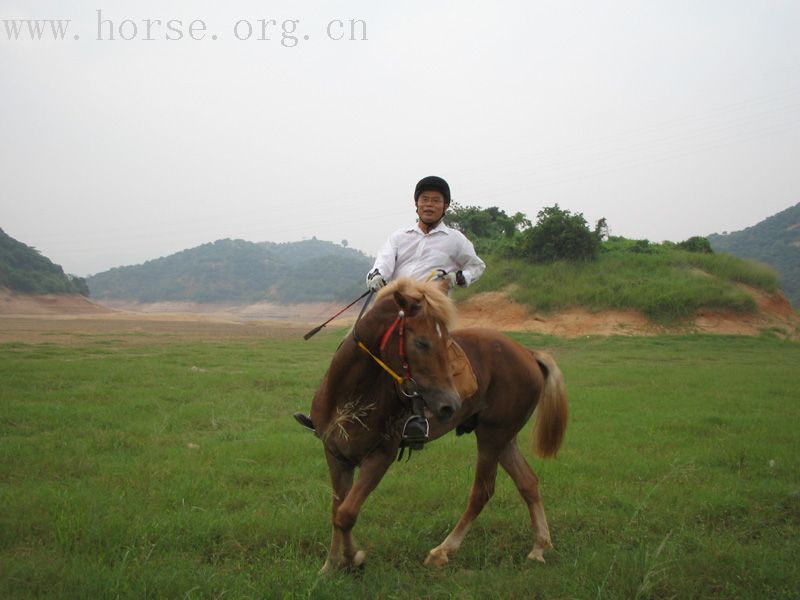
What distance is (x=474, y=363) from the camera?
4.10m

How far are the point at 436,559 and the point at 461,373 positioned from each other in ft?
4.30

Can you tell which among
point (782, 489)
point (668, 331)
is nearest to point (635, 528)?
point (782, 489)

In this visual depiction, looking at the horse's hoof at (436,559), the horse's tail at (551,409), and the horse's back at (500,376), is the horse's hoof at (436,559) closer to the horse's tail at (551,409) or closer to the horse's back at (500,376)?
the horse's back at (500,376)

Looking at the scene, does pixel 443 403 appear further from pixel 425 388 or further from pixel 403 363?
pixel 403 363

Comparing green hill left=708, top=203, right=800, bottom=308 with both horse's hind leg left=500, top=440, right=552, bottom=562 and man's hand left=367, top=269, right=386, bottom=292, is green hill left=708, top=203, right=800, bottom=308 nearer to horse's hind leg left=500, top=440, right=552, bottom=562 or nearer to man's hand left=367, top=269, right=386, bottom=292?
horse's hind leg left=500, top=440, right=552, bottom=562

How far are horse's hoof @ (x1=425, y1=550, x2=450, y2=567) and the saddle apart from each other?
113 centimetres

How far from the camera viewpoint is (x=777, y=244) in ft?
214

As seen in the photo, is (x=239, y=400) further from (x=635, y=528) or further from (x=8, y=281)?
(x=8, y=281)

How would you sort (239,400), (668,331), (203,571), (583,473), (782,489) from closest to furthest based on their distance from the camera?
(203,571) < (782,489) < (583,473) < (239,400) < (668,331)

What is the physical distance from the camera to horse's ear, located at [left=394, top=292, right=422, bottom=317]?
319 cm

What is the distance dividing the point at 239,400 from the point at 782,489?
7116 mm

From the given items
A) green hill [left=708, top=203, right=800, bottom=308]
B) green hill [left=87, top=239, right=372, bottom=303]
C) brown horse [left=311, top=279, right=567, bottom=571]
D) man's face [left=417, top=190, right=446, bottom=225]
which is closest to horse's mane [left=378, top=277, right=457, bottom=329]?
brown horse [left=311, top=279, right=567, bottom=571]

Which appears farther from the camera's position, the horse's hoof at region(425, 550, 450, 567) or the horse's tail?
the horse's tail

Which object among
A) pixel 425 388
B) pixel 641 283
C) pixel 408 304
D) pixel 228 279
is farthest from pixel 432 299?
pixel 228 279
